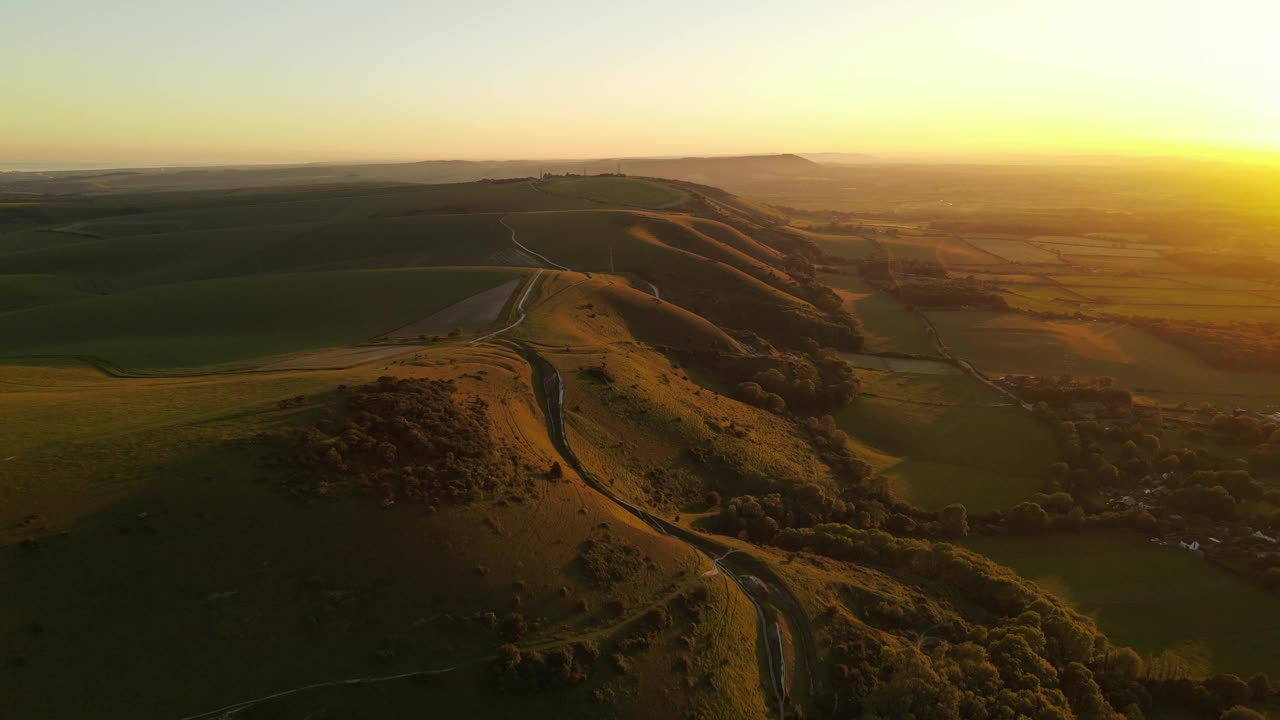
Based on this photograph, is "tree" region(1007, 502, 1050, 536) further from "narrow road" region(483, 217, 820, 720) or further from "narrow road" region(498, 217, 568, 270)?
"narrow road" region(498, 217, 568, 270)

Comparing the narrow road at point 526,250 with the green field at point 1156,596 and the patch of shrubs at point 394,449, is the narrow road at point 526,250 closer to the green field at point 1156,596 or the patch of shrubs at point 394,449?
the patch of shrubs at point 394,449

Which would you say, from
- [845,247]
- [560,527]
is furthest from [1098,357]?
[560,527]

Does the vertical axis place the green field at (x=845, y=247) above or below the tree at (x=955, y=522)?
above

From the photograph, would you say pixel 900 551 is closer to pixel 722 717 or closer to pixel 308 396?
pixel 722 717

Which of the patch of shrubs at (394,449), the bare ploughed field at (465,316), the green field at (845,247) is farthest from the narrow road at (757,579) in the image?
the green field at (845,247)

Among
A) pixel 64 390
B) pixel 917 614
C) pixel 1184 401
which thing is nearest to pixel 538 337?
pixel 64 390
